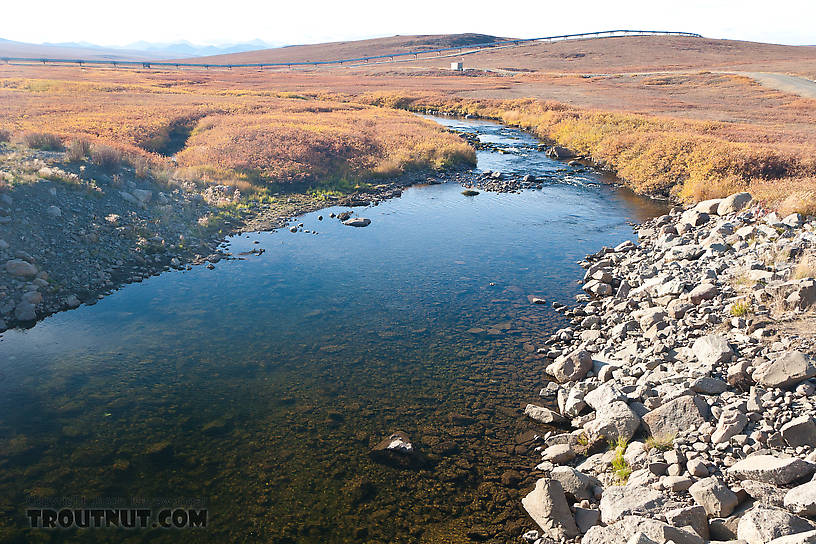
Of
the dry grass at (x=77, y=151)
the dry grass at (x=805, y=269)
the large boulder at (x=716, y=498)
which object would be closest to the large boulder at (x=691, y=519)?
the large boulder at (x=716, y=498)

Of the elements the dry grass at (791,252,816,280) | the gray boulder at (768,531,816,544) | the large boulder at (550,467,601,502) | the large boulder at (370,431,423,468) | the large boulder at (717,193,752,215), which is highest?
the large boulder at (717,193,752,215)

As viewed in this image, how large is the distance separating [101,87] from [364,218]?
6155cm

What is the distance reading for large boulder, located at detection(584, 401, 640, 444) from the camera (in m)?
10.8

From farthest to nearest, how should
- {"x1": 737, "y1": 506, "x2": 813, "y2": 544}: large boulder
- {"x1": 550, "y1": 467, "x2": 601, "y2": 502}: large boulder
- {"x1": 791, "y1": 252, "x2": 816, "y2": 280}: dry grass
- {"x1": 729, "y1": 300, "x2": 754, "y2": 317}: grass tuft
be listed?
{"x1": 791, "y1": 252, "x2": 816, "y2": 280}: dry grass < {"x1": 729, "y1": 300, "x2": 754, "y2": 317}: grass tuft < {"x1": 550, "y1": 467, "x2": 601, "y2": 502}: large boulder < {"x1": 737, "y1": 506, "x2": 813, "y2": 544}: large boulder

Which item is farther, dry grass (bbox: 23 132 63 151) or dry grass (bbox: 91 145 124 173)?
Answer: dry grass (bbox: 23 132 63 151)

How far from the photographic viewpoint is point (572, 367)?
45.0 ft

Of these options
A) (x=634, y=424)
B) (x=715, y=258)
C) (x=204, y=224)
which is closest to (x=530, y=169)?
(x=715, y=258)

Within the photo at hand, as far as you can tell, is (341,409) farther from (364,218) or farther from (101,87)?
(101,87)

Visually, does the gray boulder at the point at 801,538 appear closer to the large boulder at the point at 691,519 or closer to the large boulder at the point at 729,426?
the large boulder at the point at 691,519

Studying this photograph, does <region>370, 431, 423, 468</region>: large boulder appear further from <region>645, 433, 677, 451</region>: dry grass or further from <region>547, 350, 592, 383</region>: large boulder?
<region>547, 350, 592, 383</region>: large boulder

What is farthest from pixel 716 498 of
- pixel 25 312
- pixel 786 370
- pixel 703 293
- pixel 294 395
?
pixel 25 312

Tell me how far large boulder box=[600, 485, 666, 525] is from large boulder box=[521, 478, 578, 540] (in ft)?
2.01

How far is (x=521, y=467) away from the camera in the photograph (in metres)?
10.7

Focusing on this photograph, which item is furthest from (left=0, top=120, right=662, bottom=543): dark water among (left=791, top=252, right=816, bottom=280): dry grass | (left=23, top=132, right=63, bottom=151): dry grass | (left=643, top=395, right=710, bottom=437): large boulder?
(left=23, top=132, right=63, bottom=151): dry grass
